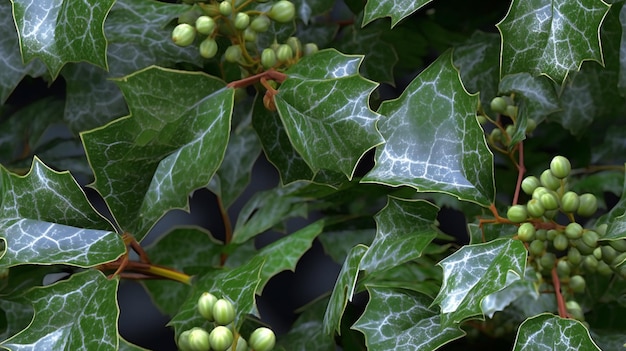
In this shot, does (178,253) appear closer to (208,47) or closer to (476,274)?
(208,47)

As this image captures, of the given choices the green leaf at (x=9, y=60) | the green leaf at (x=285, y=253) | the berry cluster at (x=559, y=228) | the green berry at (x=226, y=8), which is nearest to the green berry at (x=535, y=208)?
the berry cluster at (x=559, y=228)

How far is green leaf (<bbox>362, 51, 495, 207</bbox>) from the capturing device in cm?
81

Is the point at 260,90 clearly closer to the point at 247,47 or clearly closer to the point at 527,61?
the point at 247,47

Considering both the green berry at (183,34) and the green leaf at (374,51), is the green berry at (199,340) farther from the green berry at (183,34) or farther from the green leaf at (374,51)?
the green leaf at (374,51)

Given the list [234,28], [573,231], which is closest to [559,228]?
[573,231]

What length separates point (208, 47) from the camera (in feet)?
2.83

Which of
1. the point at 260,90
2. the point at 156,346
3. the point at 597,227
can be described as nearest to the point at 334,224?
the point at 260,90

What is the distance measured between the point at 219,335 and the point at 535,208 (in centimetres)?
28

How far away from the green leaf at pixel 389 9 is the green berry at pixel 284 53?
0.11 metres

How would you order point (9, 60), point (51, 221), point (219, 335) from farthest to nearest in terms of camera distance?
point (9, 60) < point (51, 221) < point (219, 335)

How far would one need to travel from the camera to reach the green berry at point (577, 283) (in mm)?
888

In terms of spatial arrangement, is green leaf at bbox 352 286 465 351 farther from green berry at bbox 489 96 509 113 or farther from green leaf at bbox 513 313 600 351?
green berry at bbox 489 96 509 113

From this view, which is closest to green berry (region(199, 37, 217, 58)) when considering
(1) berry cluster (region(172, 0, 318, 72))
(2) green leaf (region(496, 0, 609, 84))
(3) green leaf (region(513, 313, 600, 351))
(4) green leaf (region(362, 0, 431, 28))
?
(1) berry cluster (region(172, 0, 318, 72))

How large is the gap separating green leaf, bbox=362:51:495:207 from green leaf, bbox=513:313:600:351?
4.6 inches
